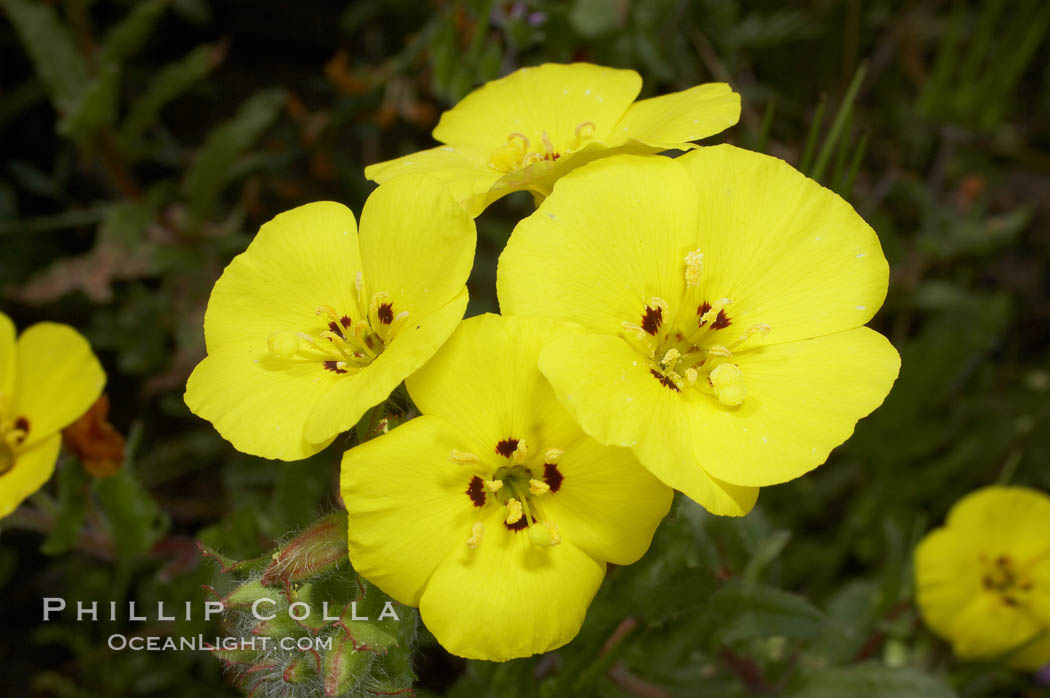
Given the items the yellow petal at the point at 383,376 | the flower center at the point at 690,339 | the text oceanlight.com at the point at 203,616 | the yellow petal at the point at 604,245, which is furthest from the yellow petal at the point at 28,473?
the flower center at the point at 690,339

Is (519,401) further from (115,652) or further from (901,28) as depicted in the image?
(901,28)

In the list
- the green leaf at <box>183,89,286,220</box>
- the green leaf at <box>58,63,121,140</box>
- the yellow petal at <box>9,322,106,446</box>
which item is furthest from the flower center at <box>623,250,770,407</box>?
the green leaf at <box>58,63,121,140</box>

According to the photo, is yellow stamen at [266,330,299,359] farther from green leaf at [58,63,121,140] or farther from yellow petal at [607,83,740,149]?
green leaf at [58,63,121,140]

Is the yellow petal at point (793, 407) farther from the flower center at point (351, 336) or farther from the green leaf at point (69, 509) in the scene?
the green leaf at point (69, 509)

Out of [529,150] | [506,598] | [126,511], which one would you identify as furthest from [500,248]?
[506,598]

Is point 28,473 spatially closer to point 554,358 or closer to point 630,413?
point 554,358

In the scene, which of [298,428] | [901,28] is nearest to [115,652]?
[298,428]
